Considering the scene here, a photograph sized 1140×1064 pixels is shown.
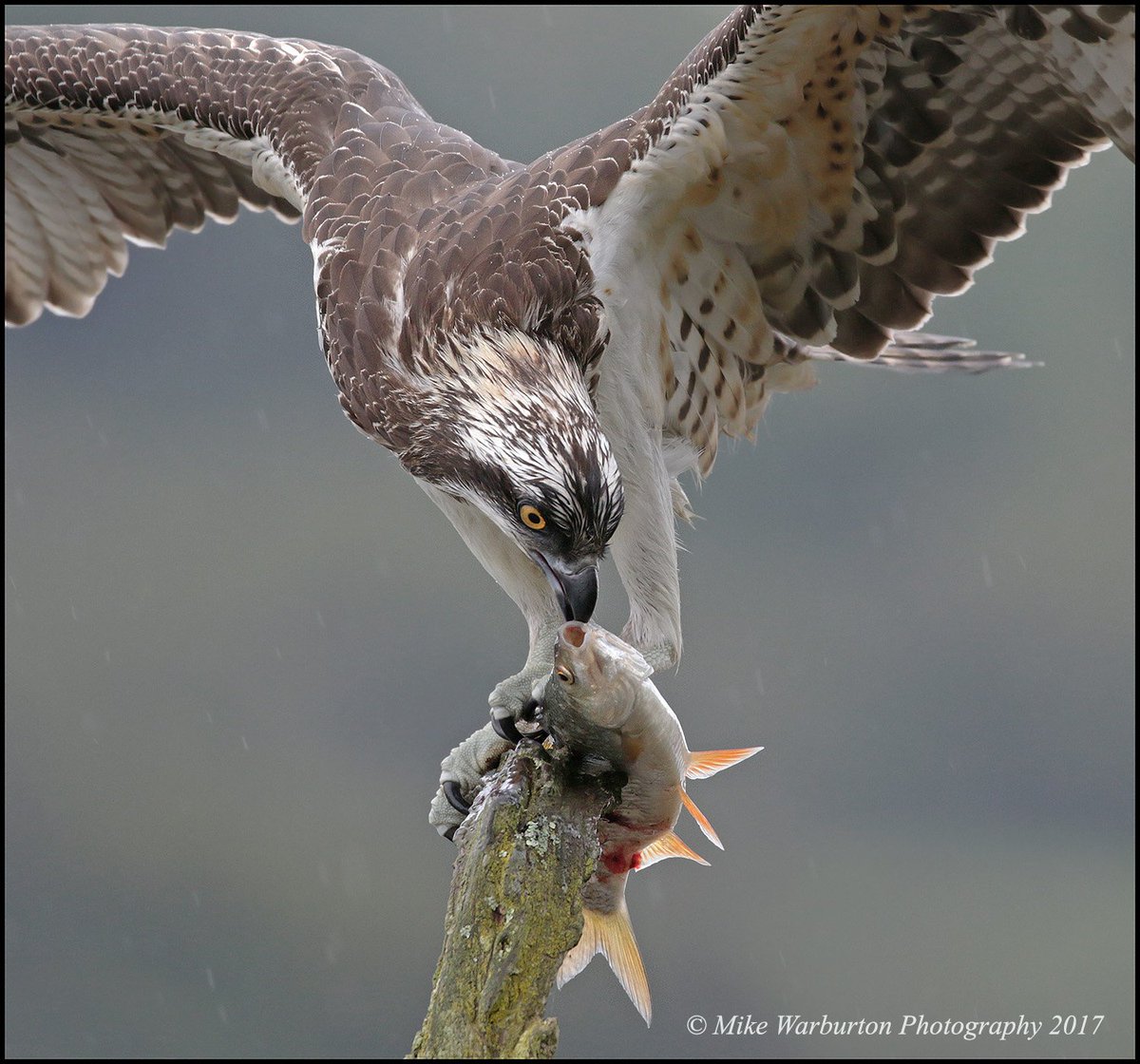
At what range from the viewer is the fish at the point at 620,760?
107 inches

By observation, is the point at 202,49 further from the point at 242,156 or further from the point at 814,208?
the point at 814,208

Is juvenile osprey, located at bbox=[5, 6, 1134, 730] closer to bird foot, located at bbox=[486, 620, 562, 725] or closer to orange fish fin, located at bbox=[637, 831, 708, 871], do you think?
bird foot, located at bbox=[486, 620, 562, 725]

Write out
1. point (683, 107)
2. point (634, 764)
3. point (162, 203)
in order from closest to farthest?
1. point (634, 764)
2. point (683, 107)
3. point (162, 203)

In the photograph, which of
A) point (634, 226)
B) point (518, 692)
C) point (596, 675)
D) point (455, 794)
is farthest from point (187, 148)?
point (596, 675)

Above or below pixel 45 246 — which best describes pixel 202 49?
above

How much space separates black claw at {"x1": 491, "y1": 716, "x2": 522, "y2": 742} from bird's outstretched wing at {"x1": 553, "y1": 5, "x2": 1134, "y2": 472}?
95 cm

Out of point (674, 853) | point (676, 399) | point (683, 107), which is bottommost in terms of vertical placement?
point (674, 853)

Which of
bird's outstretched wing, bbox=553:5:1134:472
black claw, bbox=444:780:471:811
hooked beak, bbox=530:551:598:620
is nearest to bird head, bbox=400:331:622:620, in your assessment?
hooked beak, bbox=530:551:598:620

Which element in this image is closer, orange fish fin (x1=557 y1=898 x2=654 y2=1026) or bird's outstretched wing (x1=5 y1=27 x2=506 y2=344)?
orange fish fin (x1=557 y1=898 x2=654 y2=1026)

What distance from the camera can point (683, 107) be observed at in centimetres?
320

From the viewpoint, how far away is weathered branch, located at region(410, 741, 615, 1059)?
2.32m

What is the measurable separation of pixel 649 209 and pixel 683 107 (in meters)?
0.26

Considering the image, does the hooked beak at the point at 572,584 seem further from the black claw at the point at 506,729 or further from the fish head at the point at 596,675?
the black claw at the point at 506,729

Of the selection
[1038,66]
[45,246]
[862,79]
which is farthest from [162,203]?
[1038,66]
